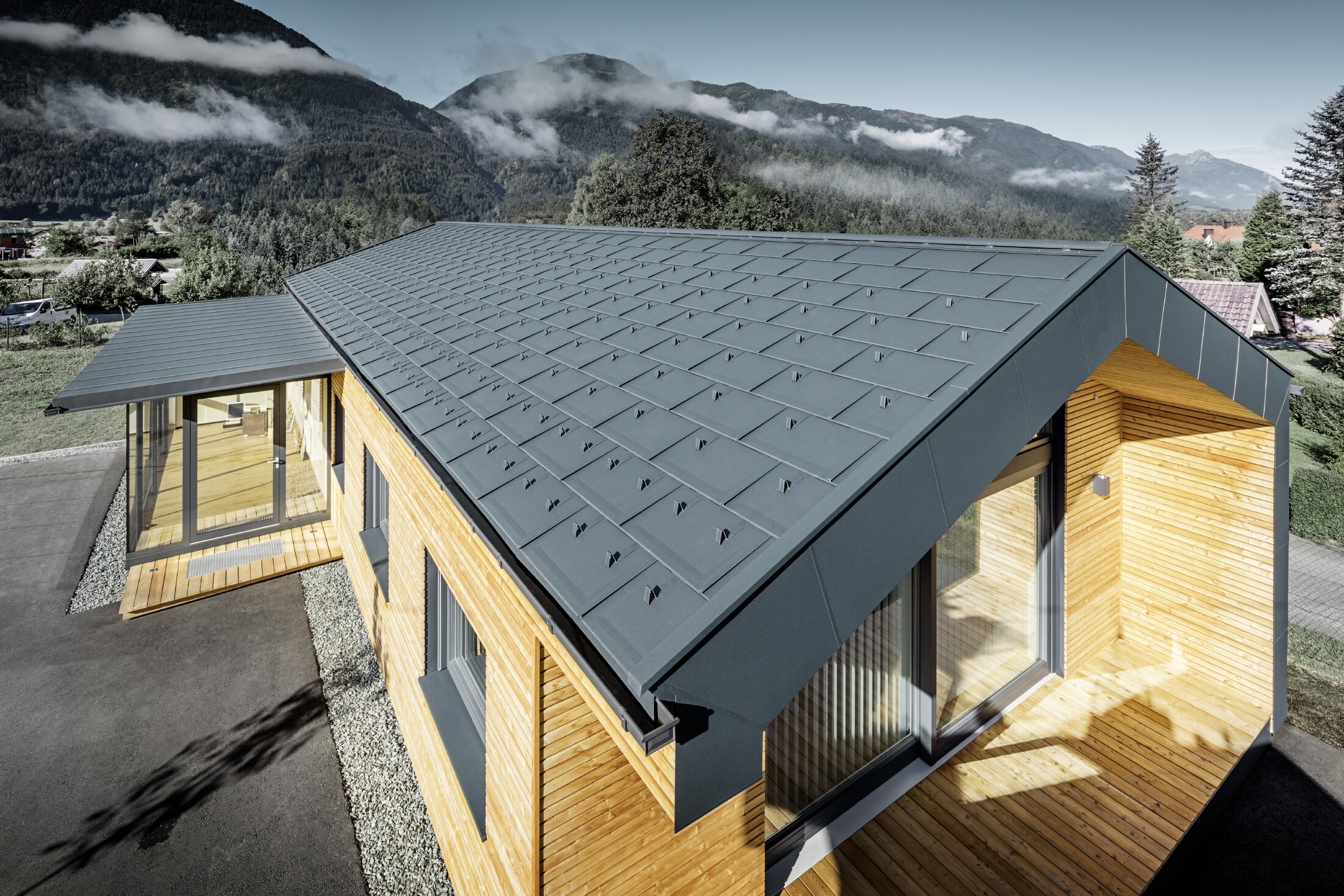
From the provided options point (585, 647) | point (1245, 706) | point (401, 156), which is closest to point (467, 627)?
point (585, 647)

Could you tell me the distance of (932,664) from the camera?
15.5 ft

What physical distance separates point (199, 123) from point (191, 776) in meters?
145

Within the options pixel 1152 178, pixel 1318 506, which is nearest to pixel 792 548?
pixel 1318 506

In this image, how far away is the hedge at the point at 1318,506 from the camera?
11.3 meters

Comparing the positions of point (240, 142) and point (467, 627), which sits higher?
point (240, 142)

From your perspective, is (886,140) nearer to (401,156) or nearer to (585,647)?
(401,156)

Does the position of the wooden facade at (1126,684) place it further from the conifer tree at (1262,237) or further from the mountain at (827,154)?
the mountain at (827,154)

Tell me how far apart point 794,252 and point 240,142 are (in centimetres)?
13410

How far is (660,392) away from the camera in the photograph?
10.3 feet

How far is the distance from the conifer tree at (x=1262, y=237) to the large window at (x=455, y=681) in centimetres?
5367

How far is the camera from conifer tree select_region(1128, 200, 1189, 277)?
1692 inches

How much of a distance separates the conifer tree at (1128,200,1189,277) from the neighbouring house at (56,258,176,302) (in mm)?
62134

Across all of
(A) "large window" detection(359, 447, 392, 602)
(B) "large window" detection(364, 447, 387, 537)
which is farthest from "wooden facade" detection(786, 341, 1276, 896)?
(B) "large window" detection(364, 447, 387, 537)

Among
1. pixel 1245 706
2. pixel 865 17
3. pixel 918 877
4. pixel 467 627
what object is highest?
pixel 865 17
